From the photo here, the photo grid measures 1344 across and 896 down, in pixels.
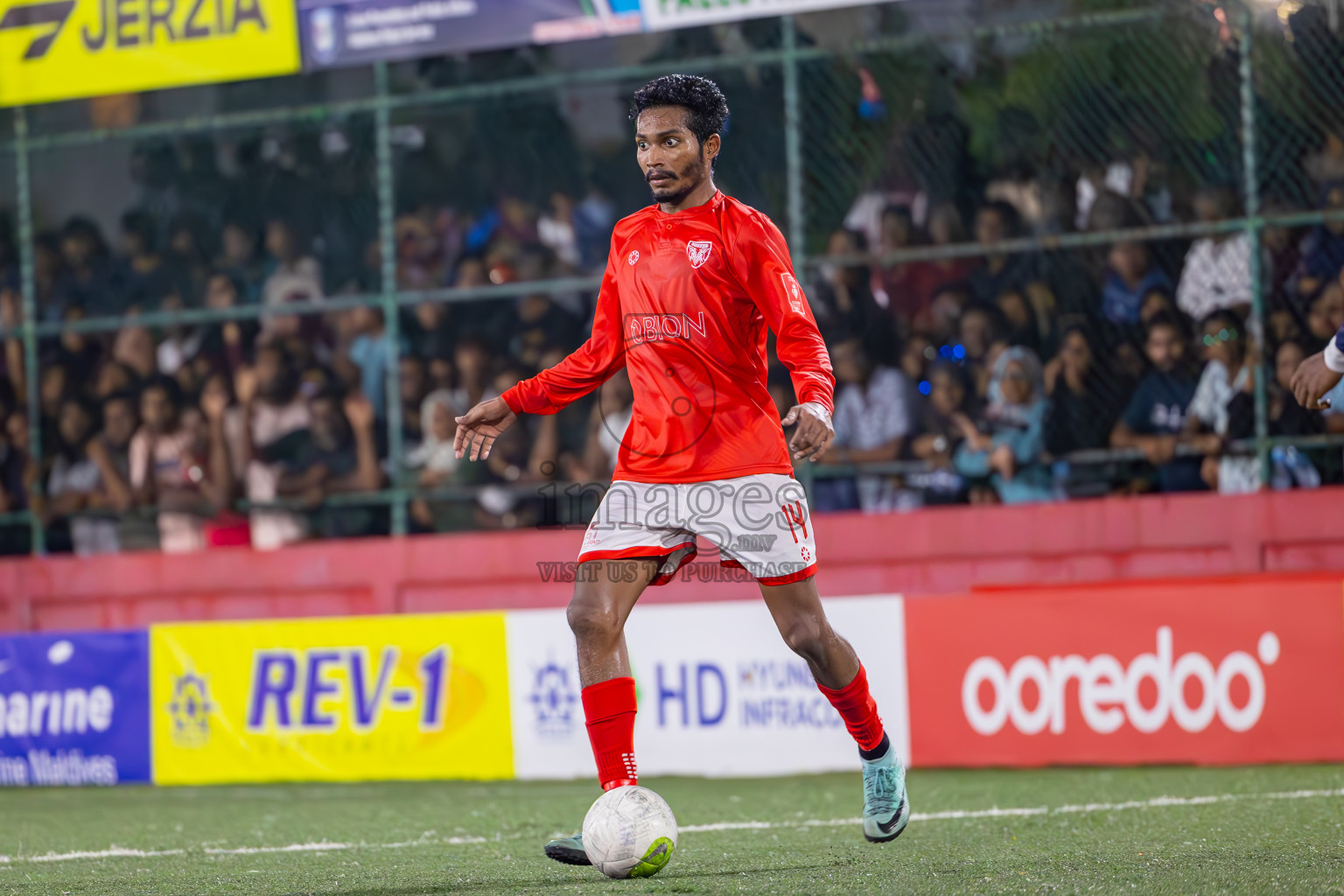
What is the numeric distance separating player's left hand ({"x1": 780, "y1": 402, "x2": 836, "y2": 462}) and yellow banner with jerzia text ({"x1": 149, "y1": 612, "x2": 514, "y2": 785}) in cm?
428

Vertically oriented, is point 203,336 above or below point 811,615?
above

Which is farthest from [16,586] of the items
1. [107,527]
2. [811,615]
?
[811,615]

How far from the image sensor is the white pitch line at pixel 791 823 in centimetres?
565

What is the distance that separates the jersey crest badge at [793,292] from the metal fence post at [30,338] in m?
7.28

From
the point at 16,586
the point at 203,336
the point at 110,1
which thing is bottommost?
the point at 16,586

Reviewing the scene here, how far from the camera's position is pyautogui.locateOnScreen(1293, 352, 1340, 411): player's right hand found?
4.26 meters

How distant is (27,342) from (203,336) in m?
1.09

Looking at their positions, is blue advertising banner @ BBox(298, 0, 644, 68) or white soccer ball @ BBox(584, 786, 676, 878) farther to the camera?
blue advertising banner @ BBox(298, 0, 644, 68)

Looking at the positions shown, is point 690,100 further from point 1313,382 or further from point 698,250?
point 1313,382

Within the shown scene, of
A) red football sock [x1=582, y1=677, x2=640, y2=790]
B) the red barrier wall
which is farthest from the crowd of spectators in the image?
red football sock [x1=582, y1=677, x2=640, y2=790]

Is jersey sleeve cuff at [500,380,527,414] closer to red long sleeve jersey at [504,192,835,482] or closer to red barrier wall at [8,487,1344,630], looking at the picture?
red long sleeve jersey at [504,192,835,482]

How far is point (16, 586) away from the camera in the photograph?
10047 millimetres

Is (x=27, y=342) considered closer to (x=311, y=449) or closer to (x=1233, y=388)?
(x=311, y=449)

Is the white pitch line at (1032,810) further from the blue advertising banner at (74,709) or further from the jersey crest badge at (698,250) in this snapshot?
the blue advertising banner at (74,709)
